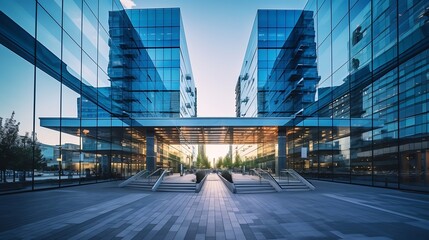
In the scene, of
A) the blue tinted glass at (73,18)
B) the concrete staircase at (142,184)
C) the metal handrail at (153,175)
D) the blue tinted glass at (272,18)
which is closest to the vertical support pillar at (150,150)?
the concrete staircase at (142,184)

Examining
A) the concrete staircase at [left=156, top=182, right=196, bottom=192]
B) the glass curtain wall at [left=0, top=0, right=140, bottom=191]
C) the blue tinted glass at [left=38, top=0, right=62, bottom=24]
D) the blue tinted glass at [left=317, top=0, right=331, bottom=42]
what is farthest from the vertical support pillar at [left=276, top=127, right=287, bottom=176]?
the blue tinted glass at [left=38, top=0, right=62, bottom=24]

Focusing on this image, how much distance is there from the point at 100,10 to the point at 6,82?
16430 mm

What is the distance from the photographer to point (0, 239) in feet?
23.7

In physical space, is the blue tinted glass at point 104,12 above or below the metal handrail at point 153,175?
above

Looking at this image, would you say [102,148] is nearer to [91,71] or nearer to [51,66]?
[91,71]

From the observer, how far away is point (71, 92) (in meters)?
22.9

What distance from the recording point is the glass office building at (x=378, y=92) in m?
19.9

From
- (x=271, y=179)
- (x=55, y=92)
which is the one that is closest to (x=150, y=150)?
(x=55, y=92)

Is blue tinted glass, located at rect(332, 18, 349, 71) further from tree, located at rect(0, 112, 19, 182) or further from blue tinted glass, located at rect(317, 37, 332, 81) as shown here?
tree, located at rect(0, 112, 19, 182)

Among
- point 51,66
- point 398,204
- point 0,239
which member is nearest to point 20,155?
point 51,66

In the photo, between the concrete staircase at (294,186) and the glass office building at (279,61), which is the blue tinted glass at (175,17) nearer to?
the glass office building at (279,61)

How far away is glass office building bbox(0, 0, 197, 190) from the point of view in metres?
16.3

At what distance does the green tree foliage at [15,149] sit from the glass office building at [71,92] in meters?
0.05

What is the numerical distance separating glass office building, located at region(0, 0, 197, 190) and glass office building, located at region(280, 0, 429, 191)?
23.0m
